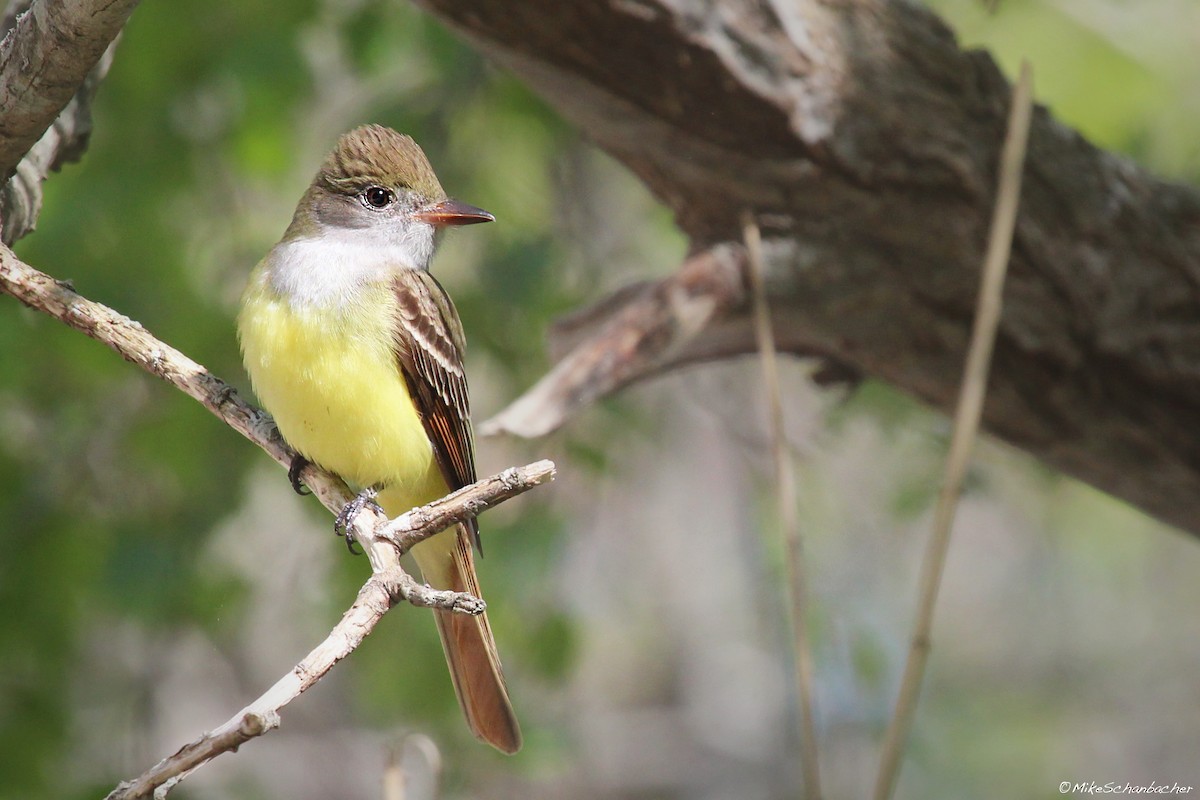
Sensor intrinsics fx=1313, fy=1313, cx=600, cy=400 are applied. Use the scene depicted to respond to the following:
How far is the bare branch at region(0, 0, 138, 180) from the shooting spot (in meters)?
2.39

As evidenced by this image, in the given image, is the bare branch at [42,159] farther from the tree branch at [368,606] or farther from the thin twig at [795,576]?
the thin twig at [795,576]

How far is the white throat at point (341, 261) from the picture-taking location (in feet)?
10.6

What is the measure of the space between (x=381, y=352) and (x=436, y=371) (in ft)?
0.68

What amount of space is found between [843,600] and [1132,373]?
9.23 ft

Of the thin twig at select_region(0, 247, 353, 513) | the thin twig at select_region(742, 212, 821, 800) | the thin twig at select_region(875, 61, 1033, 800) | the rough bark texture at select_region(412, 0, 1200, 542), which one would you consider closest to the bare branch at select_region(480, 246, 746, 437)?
the rough bark texture at select_region(412, 0, 1200, 542)

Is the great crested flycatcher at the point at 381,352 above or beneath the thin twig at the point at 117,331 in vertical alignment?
above

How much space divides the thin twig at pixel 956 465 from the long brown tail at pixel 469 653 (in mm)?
1001

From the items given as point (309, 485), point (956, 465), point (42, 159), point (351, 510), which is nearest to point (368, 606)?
point (351, 510)

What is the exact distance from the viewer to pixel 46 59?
8.13 feet

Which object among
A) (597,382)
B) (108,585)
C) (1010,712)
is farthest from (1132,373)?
(1010,712)

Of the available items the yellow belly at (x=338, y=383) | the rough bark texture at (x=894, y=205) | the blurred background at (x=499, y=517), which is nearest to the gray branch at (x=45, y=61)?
the yellow belly at (x=338, y=383)

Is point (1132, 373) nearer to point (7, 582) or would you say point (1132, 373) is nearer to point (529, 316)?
point (529, 316)

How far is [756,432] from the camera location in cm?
684

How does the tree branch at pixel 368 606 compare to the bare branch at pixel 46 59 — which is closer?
the tree branch at pixel 368 606
